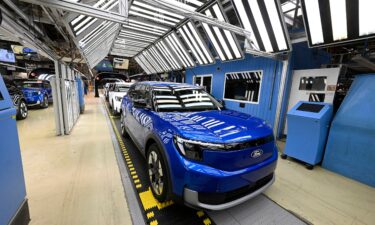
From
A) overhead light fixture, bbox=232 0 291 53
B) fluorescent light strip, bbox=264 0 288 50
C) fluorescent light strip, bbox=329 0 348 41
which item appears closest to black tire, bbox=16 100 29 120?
overhead light fixture, bbox=232 0 291 53

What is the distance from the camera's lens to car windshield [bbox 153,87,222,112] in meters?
2.39

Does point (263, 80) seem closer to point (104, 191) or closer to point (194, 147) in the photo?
point (194, 147)

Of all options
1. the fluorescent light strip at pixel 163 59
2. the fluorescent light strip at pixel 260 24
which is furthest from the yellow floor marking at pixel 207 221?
the fluorescent light strip at pixel 163 59

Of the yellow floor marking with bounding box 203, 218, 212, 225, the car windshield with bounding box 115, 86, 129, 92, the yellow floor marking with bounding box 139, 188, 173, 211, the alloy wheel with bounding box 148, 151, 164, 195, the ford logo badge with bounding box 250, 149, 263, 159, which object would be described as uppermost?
the car windshield with bounding box 115, 86, 129, 92

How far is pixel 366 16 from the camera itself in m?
2.84

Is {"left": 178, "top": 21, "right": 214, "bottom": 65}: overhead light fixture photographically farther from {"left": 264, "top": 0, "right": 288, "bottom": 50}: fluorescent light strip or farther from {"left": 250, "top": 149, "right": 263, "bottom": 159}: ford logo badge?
{"left": 250, "top": 149, "right": 263, "bottom": 159}: ford logo badge

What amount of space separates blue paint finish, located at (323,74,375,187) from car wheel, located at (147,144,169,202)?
3168mm

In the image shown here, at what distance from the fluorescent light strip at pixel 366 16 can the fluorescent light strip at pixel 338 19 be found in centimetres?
21

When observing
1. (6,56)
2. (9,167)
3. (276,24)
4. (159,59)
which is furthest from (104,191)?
(6,56)

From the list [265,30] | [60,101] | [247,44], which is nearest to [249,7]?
[265,30]

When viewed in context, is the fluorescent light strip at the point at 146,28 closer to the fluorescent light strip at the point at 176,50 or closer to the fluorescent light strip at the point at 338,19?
the fluorescent light strip at the point at 176,50

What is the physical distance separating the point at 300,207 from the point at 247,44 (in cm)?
337

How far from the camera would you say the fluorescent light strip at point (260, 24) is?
4105 mm

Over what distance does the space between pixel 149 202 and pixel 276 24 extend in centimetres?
474
